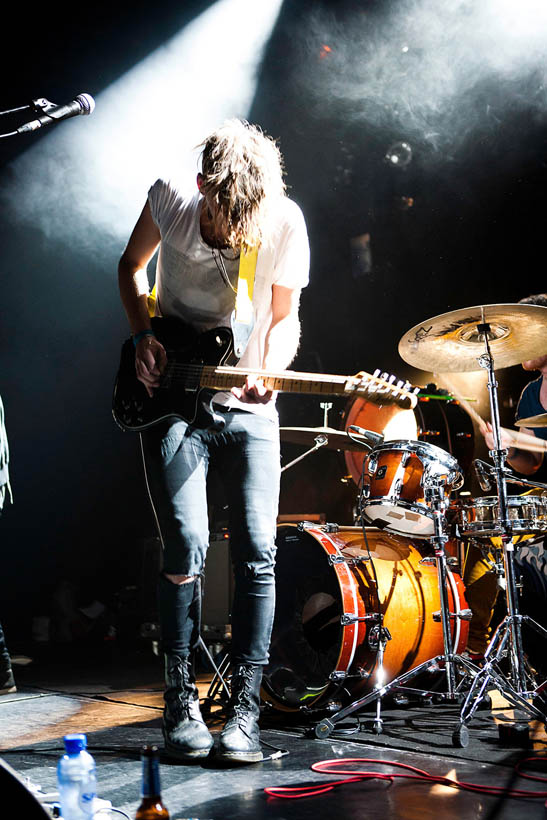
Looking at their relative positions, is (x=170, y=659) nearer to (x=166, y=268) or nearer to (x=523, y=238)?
(x=166, y=268)

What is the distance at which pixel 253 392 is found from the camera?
2.17 meters

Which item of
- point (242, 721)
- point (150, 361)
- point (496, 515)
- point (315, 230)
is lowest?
point (242, 721)

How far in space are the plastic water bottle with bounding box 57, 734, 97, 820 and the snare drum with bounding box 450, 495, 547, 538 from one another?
189 cm

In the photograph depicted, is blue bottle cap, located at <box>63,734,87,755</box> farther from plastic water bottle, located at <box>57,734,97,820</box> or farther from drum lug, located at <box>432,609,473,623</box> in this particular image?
drum lug, located at <box>432,609,473,623</box>

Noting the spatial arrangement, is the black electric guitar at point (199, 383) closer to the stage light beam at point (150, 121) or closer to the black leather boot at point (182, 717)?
the black leather boot at point (182, 717)

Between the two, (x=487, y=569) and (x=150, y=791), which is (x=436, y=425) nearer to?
(x=487, y=569)

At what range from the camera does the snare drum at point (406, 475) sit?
2.93 m

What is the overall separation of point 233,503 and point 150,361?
51cm

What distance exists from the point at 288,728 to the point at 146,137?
473cm

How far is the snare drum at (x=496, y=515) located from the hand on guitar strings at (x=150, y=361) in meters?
1.49

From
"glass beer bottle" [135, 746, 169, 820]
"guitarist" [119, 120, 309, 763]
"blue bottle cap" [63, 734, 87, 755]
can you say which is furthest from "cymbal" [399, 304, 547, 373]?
"glass beer bottle" [135, 746, 169, 820]

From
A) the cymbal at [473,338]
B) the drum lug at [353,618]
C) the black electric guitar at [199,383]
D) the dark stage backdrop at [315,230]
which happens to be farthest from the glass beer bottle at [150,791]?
the dark stage backdrop at [315,230]

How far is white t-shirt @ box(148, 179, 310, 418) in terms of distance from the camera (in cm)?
228

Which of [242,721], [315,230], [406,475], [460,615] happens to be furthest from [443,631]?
[315,230]
